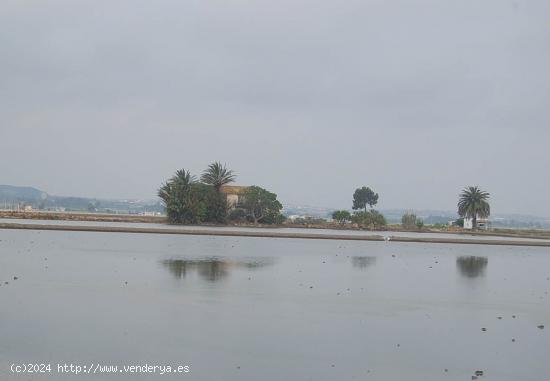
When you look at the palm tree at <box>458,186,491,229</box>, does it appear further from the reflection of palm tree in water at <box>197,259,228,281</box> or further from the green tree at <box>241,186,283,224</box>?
the reflection of palm tree in water at <box>197,259,228,281</box>

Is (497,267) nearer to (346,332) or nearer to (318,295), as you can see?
(318,295)

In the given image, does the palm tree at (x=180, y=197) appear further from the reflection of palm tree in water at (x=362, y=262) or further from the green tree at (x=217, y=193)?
the reflection of palm tree in water at (x=362, y=262)

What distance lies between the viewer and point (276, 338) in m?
14.9

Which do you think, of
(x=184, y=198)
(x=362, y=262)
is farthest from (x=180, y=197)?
(x=362, y=262)

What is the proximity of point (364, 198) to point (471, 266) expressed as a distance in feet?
259

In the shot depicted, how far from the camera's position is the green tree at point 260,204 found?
82162 mm

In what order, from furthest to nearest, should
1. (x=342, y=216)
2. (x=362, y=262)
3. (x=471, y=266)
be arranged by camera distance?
(x=342, y=216) < (x=471, y=266) < (x=362, y=262)

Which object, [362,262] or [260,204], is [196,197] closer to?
[260,204]

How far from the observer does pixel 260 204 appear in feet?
275

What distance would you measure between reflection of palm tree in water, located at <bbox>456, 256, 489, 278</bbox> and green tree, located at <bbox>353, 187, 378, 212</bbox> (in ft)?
234

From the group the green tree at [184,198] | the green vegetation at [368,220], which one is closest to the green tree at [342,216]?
the green vegetation at [368,220]

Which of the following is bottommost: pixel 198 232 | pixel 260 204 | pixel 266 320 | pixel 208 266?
pixel 266 320

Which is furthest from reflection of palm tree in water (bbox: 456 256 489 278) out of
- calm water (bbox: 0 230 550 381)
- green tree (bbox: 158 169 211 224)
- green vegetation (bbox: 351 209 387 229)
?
green vegetation (bbox: 351 209 387 229)

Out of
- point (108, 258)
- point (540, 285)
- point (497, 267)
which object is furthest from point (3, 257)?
point (497, 267)
